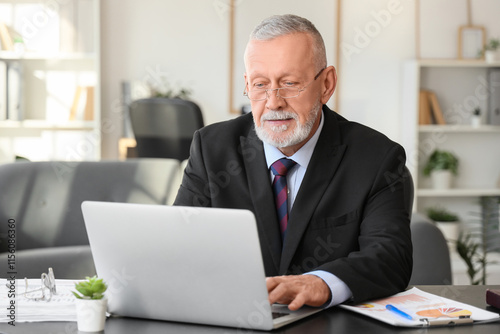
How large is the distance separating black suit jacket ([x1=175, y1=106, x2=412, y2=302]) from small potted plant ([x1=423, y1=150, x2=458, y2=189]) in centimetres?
348

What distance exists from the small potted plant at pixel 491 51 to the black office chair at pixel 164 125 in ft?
7.86

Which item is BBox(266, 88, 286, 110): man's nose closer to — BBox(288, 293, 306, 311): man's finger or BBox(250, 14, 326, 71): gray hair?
BBox(250, 14, 326, 71): gray hair

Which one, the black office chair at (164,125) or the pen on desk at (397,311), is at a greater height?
the black office chair at (164,125)

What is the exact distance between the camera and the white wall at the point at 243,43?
5.12 meters

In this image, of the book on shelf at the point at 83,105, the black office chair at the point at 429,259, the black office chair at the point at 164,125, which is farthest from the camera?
the book on shelf at the point at 83,105

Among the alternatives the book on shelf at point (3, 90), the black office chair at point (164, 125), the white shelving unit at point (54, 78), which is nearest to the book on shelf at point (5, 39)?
the white shelving unit at point (54, 78)

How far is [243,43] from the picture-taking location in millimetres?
5234

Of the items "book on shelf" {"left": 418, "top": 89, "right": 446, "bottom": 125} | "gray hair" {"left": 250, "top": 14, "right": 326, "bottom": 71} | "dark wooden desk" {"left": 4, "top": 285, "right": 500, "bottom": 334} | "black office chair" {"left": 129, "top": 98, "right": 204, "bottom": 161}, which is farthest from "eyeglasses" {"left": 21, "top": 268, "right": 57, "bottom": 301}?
"book on shelf" {"left": 418, "top": 89, "right": 446, "bottom": 125}

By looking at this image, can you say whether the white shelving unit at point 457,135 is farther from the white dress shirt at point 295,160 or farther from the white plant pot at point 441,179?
the white dress shirt at point 295,160

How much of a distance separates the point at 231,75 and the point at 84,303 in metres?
4.20

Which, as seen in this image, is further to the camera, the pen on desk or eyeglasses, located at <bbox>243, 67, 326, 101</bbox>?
eyeglasses, located at <bbox>243, 67, 326, 101</bbox>

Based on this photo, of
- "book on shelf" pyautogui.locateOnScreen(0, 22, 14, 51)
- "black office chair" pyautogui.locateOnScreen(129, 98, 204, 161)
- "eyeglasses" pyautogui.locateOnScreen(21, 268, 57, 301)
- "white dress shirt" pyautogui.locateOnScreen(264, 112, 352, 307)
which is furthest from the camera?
"book on shelf" pyautogui.locateOnScreen(0, 22, 14, 51)

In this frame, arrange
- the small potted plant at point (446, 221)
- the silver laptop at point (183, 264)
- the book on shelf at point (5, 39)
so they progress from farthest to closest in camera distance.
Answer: the small potted plant at point (446, 221)
the book on shelf at point (5, 39)
the silver laptop at point (183, 264)

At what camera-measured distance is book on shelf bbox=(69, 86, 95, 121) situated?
495cm
